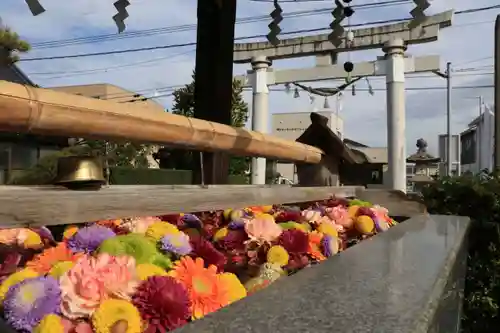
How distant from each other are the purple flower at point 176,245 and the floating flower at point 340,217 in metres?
1.16

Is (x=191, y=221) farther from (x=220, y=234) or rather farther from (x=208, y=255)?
(x=208, y=255)

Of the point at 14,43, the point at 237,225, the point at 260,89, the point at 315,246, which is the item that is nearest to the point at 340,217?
the point at 315,246

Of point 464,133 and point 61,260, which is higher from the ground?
point 464,133

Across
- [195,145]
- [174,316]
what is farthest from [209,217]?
[174,316]

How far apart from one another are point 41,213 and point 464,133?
3120 cm

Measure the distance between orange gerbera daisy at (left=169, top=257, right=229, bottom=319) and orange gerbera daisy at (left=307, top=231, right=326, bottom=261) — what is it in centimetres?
54

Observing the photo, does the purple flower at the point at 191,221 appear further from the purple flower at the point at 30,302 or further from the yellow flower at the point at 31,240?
the purple flower at the point at 30,302

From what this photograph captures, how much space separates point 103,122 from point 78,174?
0.61ft

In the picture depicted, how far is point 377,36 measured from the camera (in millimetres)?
15078

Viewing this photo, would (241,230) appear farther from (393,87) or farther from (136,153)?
(136,153)

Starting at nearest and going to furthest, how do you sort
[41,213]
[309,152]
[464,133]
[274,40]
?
[41,213]
[309,152]
[274,40]
[464,133]

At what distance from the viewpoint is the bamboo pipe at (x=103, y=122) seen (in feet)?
4.26

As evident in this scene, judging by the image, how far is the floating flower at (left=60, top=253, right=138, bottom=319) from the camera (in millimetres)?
1019

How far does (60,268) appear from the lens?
1.17 metres
